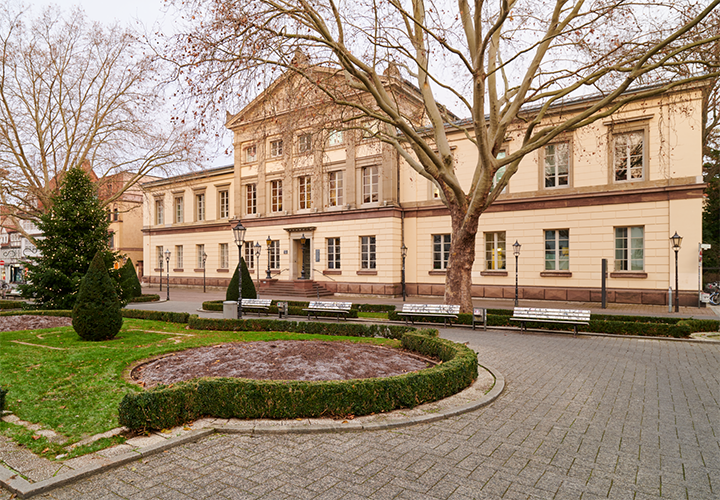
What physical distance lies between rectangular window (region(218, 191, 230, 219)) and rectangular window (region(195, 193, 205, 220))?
243 cm

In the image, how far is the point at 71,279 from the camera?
1702cm

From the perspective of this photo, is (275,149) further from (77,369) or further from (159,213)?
(77,369)

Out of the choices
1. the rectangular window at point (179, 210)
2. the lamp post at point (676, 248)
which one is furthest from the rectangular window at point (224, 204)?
the lamp post at point (676, 248)

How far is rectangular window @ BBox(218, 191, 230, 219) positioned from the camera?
38219 mm

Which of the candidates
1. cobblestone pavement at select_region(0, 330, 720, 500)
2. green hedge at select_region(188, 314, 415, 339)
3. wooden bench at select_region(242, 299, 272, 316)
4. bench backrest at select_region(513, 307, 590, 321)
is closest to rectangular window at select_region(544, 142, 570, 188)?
bench backrest at select_region(513, 307, 590, 321)

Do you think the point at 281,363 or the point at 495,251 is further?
the point at 495,251

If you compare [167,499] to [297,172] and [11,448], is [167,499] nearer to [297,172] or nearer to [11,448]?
[11,448]

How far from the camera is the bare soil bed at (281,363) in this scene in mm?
7500

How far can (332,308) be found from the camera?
17031mm

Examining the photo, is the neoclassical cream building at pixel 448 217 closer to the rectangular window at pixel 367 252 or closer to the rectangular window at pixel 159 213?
the rectangular window at pixel 367 252

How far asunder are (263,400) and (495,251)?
21.9 m

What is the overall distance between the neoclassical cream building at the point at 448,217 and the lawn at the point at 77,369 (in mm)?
7004

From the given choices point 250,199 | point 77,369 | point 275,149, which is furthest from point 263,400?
point 250,199

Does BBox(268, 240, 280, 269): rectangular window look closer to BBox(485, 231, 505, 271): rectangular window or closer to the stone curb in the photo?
BBox(485, 231, 505, 271): rectangular window
